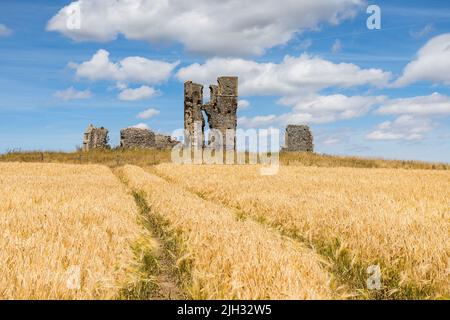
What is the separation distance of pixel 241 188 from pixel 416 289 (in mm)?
10130

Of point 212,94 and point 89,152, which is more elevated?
point 212,94

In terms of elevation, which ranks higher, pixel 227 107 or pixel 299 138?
pixel 227 107

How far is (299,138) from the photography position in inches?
1900

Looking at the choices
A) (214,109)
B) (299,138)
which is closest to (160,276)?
(214,109)

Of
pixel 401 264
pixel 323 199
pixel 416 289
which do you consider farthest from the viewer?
pixel 323 199

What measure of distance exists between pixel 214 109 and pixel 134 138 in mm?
8890

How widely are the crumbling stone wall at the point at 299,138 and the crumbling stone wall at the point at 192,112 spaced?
912 centimetres

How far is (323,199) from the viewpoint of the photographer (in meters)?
11.4

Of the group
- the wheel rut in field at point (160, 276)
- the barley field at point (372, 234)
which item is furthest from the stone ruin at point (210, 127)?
the wheel rut in field at point (160, 276)

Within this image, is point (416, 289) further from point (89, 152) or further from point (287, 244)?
point (89, 152)

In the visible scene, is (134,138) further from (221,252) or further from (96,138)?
(221,252)

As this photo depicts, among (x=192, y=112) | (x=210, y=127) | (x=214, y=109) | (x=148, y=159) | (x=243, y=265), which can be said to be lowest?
(x=243, y=265)

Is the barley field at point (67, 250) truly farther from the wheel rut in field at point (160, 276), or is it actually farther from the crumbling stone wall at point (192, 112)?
the crumbling stone wall at point (192, 112)
